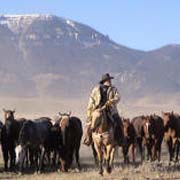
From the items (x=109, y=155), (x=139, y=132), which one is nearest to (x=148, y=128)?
(x=139, y=132)

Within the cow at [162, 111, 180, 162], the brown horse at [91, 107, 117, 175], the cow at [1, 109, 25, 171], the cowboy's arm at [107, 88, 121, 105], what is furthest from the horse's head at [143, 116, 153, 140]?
the cowboy's arm at [107, 88, 121, 105]

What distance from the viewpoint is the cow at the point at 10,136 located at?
24.8 metres

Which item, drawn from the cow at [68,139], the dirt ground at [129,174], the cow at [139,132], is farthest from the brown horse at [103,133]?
the cow at [139,132]

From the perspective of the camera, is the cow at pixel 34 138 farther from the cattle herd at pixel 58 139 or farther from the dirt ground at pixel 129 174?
the dirt ground at pixel 129 174

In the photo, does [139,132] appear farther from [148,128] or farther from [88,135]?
[88,135]

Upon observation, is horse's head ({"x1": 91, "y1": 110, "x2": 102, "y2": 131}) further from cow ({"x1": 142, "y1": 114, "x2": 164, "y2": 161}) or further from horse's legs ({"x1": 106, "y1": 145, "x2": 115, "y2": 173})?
cow ({"x1": 142, "y1": 114, "x2": 164, "y2": 161})

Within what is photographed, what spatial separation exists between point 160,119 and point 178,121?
733 mm

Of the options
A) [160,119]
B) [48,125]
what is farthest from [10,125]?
[160,119]

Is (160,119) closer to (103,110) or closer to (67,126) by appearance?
(67,126)

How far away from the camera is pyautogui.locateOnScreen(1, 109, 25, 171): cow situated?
24844 mm

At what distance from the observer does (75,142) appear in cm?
2406

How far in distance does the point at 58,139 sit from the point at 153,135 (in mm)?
4810

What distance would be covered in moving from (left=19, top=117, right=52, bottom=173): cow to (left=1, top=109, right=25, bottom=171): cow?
99 cm

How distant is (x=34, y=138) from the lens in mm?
23312
